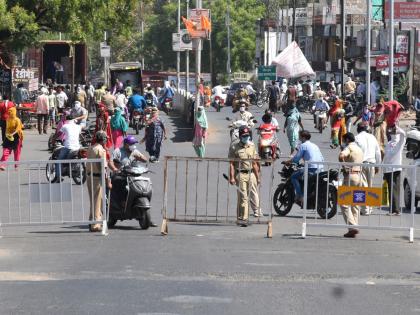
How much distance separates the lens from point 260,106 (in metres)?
67.0

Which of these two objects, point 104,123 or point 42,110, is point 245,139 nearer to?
point 104,123

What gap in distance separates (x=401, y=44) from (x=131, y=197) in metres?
43.5

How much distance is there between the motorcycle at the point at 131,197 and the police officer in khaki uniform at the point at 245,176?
153 cm

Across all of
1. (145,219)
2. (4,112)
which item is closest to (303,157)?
(145,219)

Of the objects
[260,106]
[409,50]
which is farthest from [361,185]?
[260,106]

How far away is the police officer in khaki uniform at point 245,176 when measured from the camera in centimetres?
1850

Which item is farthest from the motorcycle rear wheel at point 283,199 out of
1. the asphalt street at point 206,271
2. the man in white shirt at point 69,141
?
the man in white shirt at point 69,141

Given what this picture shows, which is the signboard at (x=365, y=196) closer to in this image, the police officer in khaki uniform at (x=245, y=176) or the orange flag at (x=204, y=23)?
the police officer in khaki uniform at (x=245, y=176)

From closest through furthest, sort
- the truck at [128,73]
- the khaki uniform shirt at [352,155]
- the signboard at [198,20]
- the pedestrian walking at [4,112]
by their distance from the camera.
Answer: the khaki uniform shirt at [352,155] → the pedestrian walking at [4,112] → the signboard at [198,20] → the truck at [128,73]

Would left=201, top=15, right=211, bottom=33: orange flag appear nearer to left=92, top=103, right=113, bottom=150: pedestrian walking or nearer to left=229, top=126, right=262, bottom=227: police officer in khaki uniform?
left=92, top=103, right=113, bottom=150: pedestrian walking

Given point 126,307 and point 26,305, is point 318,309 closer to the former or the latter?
point 126,307

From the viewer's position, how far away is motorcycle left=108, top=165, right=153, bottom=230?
1770 cm

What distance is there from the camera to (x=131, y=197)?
17719 millimetres

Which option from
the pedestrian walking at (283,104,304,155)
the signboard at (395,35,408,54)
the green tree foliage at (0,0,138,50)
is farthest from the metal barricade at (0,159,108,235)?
the signboard at (395,35,408,54)
